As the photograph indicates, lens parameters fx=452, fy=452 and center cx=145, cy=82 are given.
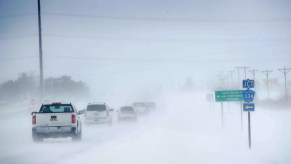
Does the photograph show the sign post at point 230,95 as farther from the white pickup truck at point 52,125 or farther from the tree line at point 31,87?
the tree line at point 31,87

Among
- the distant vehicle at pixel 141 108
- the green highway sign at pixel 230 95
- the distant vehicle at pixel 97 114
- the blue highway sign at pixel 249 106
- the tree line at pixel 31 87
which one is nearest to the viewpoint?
the blue highway sign at pixel 249 106

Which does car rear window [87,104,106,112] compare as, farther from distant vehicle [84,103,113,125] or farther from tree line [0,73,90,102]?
tree line [0,73,90,102]

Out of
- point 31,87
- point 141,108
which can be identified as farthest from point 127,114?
point 31,87

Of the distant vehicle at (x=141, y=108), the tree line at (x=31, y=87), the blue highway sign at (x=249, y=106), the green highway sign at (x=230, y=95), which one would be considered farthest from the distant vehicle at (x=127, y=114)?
the tree line at (x=31, y=87)

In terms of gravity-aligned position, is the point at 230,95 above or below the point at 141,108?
above

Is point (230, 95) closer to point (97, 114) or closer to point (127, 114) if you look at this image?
point (97, 114)

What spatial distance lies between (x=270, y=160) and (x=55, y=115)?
1063cm

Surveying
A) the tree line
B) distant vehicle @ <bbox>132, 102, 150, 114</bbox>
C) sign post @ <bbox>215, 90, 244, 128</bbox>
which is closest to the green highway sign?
sign post @ <bbox>215, 90, 244, 128</bbox>

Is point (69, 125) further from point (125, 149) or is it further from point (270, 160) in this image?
point (270, 160)

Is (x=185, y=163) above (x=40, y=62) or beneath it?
beneath

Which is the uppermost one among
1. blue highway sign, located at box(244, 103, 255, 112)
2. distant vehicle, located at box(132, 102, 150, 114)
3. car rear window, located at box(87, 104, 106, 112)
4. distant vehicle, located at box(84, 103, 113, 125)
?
A: blue highway sign, located at box(244, 103, 255, 112)

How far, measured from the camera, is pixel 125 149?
17.8 m

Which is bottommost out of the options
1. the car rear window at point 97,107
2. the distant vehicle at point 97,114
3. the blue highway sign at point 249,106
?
the distant vehicle at point 97,114

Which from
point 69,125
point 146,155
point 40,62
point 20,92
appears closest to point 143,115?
point 40,62
